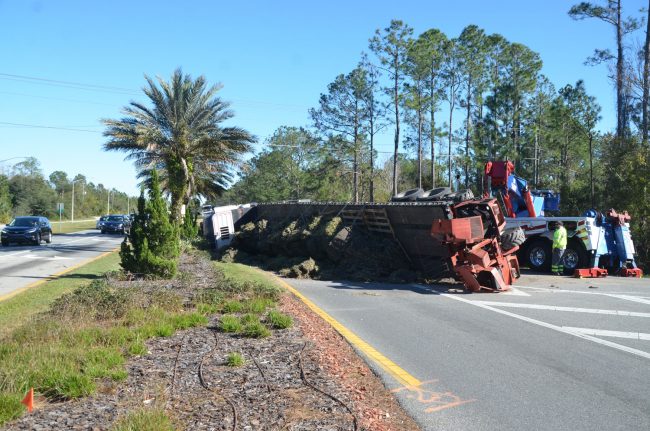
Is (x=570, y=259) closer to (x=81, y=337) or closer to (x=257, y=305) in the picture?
(x=257, y=305)

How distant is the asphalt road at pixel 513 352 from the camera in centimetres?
552

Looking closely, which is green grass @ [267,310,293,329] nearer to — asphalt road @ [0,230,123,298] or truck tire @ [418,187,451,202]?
asphalt road @ [0,230,123,298]

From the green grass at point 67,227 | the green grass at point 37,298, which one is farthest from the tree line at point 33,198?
the green grass at point 37,298

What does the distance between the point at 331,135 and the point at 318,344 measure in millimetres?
35924

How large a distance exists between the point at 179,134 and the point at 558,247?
17.2 metres

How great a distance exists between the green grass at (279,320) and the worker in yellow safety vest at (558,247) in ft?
37.1

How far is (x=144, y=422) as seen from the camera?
4.61 metres

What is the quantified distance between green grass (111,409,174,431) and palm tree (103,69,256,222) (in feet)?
67.4

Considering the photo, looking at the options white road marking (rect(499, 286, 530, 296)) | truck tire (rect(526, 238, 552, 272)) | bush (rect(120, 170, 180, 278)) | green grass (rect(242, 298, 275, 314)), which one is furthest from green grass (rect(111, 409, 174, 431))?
truck tire (rect(526, 238, 552, 272))

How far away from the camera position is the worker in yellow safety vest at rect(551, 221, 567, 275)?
57.4 ft

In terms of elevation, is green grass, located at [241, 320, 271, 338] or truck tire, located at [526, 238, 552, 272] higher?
truck tire, located at [526, 238, 552, 272]

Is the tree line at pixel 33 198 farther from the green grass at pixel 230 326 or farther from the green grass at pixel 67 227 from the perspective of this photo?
the green grass at pixel 230 326

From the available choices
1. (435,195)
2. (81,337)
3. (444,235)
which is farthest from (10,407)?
(435,195)

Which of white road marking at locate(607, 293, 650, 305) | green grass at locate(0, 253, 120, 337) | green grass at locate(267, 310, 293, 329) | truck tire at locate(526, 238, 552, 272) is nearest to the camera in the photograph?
green grass at locate(267, 310, 293, 329)
